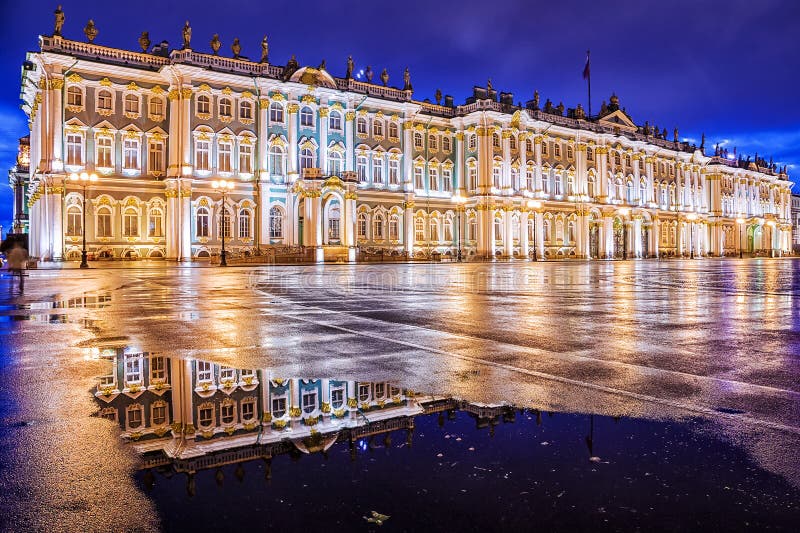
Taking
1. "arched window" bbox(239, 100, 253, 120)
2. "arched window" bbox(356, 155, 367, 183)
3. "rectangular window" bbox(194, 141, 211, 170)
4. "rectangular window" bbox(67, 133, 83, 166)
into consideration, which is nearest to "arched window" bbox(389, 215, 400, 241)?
"arched window" bbox(356, 155, 367, 183)

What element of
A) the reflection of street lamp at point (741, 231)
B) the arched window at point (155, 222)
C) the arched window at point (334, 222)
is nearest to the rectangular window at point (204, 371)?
the arched window at point (155, 222)

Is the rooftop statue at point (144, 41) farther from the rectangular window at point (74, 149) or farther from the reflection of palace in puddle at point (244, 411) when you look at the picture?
the reflection of palace in puddle at point (244, 411)

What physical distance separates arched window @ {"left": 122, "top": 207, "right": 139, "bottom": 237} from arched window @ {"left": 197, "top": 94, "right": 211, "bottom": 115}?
362 inches

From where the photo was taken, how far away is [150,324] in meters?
9.84

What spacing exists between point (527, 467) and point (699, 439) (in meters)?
1.26

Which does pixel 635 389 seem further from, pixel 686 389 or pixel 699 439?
pixel 699 439

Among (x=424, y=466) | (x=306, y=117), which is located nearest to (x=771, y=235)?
(x=306, y=117)

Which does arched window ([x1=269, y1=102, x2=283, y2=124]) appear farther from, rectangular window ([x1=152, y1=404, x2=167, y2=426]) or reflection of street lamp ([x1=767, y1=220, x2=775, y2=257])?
reflection of street lamp ([x1=767, y1=220, x2=775, y2=257])

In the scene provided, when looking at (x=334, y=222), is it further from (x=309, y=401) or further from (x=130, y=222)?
(x=309, y=401)

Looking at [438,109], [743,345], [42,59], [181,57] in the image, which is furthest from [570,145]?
[743,345]

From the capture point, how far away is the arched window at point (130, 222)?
46281mm

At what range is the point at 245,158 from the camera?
50562 mm

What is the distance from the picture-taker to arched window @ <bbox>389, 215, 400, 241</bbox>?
58.6 metres

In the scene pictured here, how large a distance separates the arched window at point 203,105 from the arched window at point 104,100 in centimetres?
638
